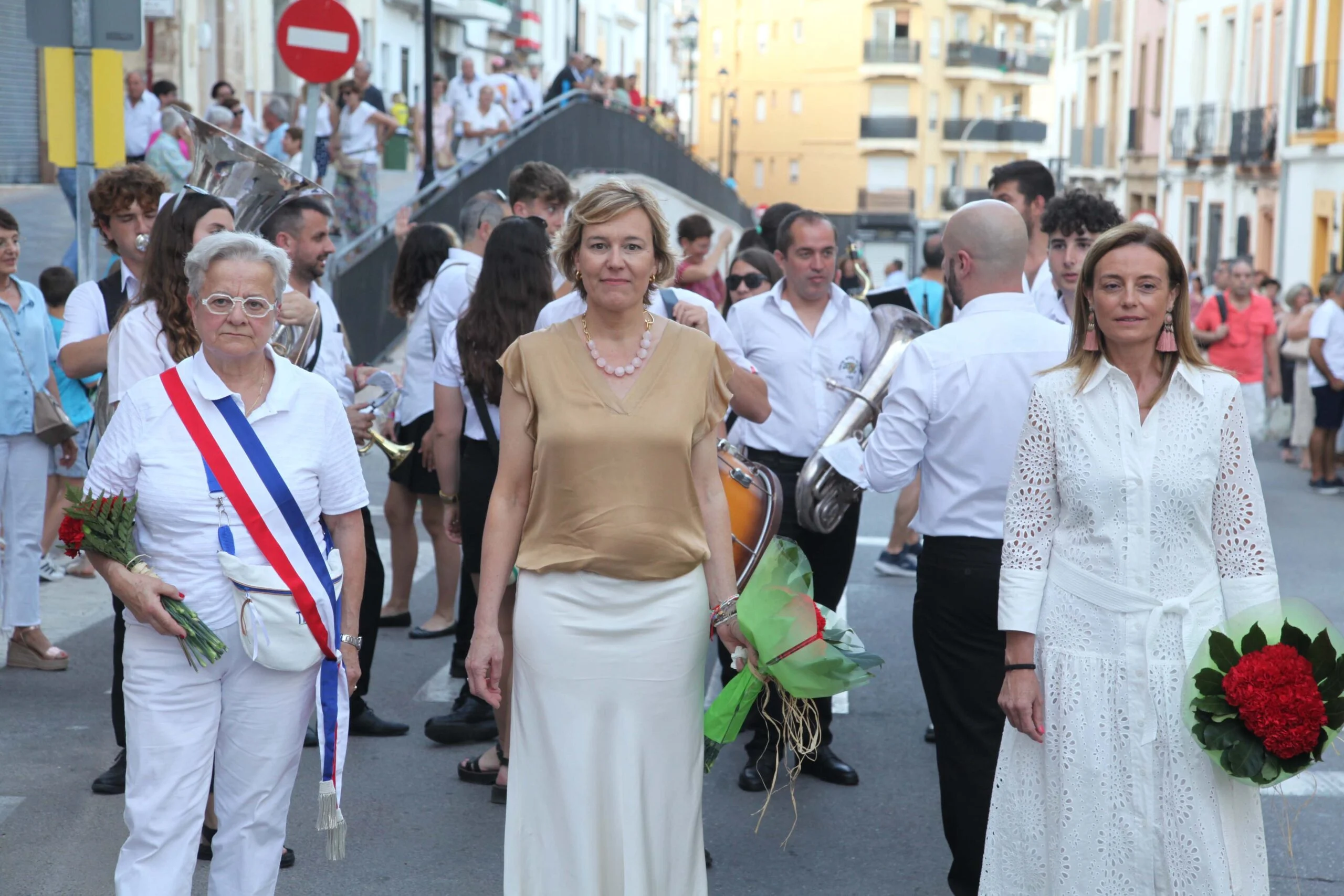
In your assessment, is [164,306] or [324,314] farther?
[324,314]

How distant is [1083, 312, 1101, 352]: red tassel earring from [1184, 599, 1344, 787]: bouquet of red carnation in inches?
27.4

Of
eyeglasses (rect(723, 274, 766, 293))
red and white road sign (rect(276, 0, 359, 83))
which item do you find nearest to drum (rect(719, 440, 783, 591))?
eyeglasses (rect(723, 274, 766, 293))

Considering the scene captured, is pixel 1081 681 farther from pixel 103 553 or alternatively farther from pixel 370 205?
pixel 370 205

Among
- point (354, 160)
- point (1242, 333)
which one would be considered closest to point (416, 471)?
point (1242, 333)

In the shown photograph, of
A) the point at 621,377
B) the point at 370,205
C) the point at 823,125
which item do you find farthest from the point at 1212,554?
the point at 823,125

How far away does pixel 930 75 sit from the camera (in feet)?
259

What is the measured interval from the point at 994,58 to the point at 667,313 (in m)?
80.9

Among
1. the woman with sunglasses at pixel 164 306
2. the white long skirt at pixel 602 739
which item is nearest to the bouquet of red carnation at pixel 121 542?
the white long skirt at pixel 602 739

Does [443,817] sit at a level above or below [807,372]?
below

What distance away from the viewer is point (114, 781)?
5.42 m

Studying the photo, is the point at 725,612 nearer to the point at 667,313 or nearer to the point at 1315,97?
the point at 667,313

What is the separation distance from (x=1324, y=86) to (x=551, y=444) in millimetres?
28201

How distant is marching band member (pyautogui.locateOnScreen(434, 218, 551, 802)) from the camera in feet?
17.9

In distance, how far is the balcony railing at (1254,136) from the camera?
3175cm
